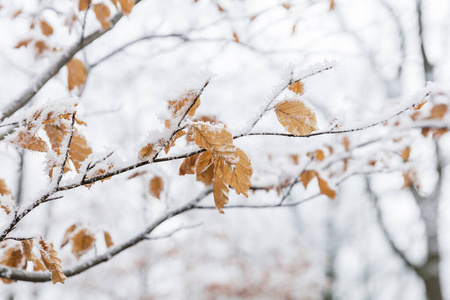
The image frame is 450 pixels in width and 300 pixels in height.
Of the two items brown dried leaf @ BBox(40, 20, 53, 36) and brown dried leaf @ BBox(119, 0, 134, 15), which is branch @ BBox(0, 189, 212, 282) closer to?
brown dried leaf @ BBox(119, 0, 134, 15)

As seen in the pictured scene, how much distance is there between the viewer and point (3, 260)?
1.07m

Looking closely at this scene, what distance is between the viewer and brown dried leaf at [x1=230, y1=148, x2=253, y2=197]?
711mm

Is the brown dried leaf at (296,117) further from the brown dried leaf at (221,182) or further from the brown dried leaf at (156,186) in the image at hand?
the brown dried leaf at (156,186)

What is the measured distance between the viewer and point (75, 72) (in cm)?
148

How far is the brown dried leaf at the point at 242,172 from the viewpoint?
2.33 ft

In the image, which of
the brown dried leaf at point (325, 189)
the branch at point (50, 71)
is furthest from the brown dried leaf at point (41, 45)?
the brown dried leaf at point (325, 189)

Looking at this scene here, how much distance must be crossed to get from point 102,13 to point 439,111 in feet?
5.67

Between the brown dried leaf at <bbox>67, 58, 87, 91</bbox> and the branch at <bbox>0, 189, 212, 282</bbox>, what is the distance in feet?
2.43

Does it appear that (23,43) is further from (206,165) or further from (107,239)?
(206,165)

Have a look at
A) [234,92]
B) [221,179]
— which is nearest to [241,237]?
[234,92]

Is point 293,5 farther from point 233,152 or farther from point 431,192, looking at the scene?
point 431,192

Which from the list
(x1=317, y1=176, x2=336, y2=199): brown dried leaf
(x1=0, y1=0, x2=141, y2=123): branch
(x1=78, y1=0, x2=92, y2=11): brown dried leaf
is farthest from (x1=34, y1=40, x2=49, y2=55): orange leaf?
(x1=317, y1=176, x2=336, y2=199): brown dried leaf

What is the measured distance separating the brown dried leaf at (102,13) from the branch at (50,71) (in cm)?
3

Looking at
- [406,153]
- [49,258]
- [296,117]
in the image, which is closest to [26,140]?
[49,258]
